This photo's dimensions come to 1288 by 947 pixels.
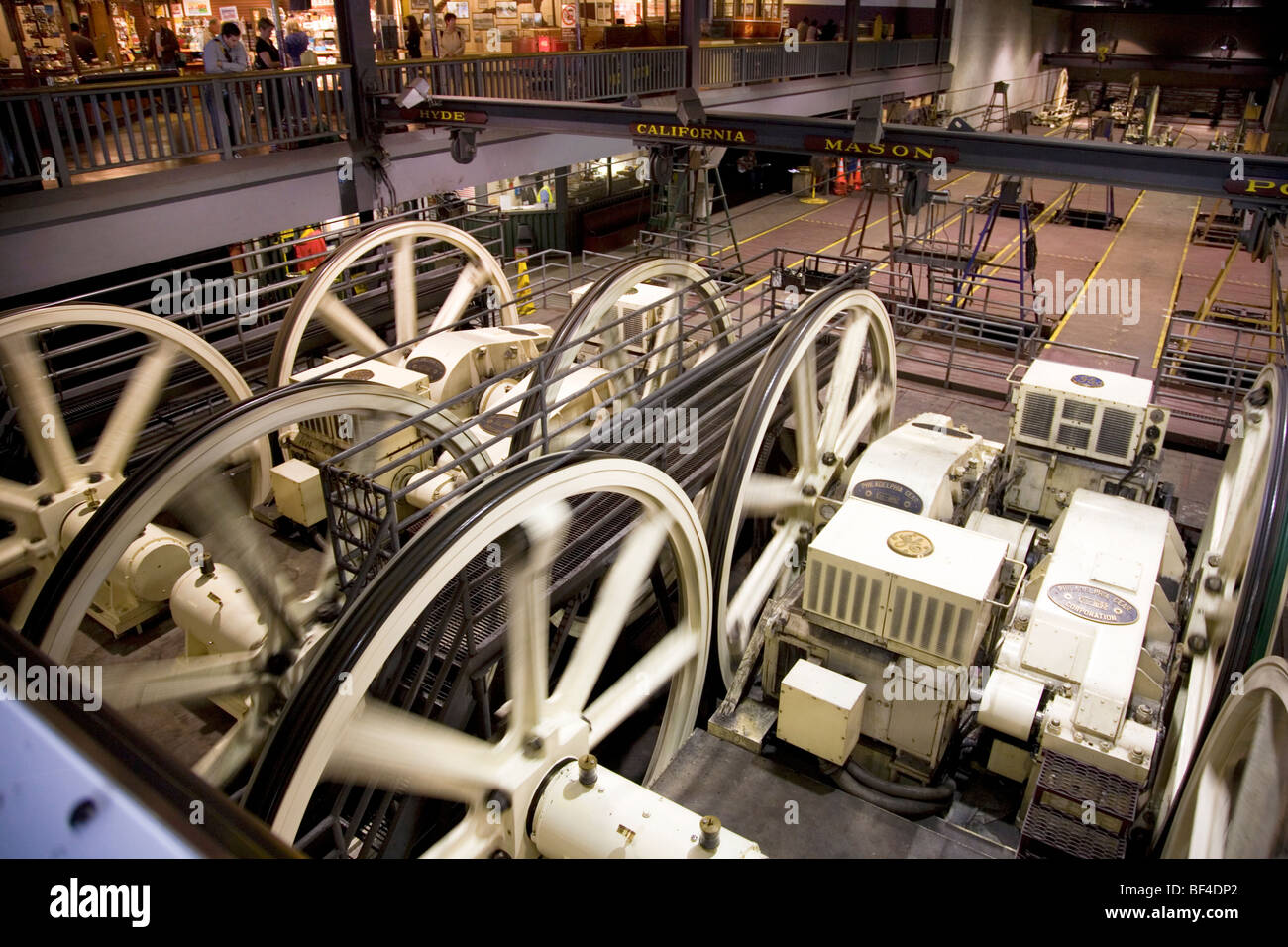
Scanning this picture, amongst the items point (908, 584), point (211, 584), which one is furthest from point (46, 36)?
point (908, 584)

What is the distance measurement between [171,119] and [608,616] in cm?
857

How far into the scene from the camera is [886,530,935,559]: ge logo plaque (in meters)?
5.80

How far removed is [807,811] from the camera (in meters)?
5.56

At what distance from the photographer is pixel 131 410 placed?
7.42 meters

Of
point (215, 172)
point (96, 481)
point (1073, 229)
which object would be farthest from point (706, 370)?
point (1073, 229)

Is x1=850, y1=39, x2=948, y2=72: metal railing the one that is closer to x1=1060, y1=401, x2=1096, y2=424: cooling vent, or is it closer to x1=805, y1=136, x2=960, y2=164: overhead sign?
x1=805, y1=136, x2=960, y2=164: overhead sign

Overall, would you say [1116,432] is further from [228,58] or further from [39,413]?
[228,58]

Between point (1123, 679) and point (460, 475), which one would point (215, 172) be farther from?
point (1123, 679)

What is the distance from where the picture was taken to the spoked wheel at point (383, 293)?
8.65 meters

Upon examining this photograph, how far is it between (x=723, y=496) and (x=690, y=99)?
4.48 metres

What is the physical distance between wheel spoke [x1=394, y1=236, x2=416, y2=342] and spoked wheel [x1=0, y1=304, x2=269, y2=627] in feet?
9.26

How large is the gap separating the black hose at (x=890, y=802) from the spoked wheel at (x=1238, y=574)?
55.1 inches

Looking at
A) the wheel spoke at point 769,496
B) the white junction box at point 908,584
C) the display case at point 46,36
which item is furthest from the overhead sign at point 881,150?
the display case at point 46,36

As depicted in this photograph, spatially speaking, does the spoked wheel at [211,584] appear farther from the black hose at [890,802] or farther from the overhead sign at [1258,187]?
the overhead sign at [1258,187]
